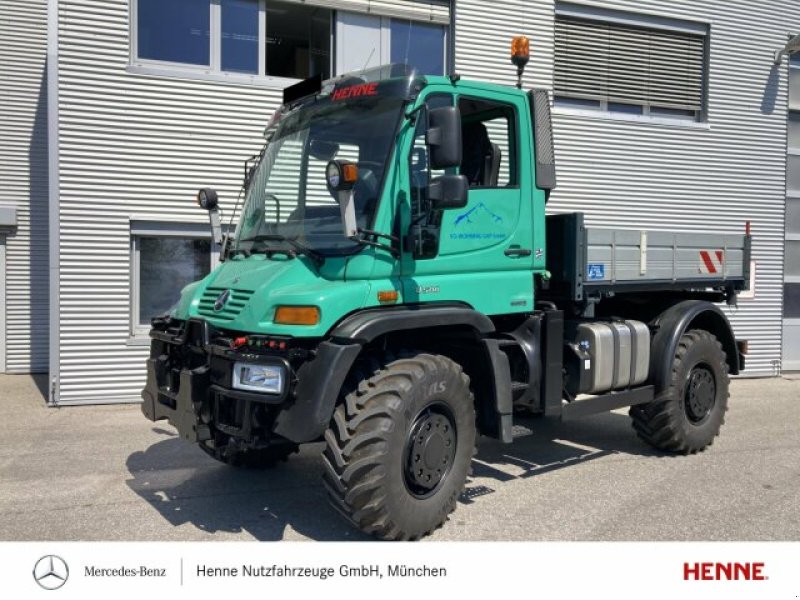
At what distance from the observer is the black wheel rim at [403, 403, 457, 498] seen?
4.36m

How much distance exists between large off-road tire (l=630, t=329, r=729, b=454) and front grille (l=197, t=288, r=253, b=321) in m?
3.92

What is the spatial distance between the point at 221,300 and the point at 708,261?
4.69m

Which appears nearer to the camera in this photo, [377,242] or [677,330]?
[377,242]

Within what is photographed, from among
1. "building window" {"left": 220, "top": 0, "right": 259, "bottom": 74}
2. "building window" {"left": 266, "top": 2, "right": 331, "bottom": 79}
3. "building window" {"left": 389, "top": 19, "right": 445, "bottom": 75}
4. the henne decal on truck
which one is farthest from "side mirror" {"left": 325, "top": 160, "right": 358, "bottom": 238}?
"building window" {"left": 389, "top": 19, "right": 445, "bottom": 75}

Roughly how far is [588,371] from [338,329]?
2536mm

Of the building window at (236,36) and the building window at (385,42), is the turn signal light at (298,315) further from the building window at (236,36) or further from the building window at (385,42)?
the building window at (385,42)

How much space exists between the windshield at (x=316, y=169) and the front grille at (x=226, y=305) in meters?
0.42

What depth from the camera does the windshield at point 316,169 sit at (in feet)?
14.7

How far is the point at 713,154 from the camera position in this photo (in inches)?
456

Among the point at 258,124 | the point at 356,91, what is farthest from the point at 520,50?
the point at 258,124

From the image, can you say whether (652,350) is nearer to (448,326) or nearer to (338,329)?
(448,326)

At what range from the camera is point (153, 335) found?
495 centimetres

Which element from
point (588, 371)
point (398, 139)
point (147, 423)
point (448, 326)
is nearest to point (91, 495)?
point (147, 423)

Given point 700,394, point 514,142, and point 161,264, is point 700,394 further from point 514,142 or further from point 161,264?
point 161,264
